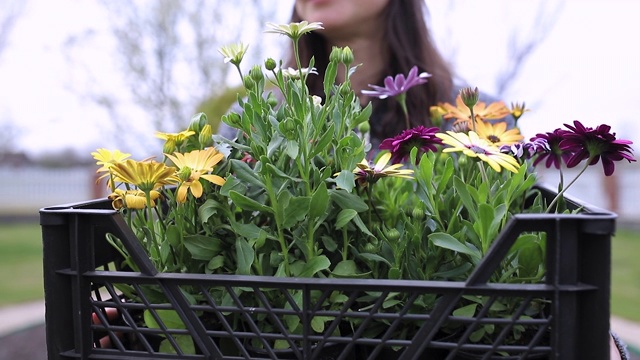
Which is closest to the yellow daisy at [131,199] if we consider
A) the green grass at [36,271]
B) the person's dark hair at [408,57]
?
the person's dark hair at [408,57]

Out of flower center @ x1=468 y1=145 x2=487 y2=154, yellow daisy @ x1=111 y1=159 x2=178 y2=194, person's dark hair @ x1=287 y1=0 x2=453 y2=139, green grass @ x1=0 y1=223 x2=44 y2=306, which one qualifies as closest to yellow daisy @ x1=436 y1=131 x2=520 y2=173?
flower center @ x1=468 y1=145 x2=487 y2=154

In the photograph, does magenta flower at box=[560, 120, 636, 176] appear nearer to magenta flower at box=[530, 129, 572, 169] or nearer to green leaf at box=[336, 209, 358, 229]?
magenta flower at box=[530, 129, 572, 169]

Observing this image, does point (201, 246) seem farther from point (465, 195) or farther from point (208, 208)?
point (465, 195)

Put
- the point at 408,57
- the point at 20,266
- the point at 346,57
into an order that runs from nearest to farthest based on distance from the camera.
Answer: the point at 346,57 → the point at 408,57 → the point at 20,266

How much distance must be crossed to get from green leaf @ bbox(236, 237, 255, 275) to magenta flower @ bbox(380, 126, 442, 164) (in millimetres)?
149

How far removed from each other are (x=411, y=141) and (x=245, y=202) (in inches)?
6.2

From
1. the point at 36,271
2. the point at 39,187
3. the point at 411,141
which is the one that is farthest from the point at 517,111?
the point at 39,187

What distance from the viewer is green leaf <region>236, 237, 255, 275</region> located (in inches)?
16.9

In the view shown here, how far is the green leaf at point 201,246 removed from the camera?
0.45 meters

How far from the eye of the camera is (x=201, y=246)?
46cm

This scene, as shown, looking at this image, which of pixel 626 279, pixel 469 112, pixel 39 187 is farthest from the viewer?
pixel 39 187

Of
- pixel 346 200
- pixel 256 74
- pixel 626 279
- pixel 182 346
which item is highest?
pixel 256 74

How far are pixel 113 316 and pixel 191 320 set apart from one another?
0.19 metres

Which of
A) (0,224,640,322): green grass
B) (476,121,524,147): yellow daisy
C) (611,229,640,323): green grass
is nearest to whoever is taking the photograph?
(476,121,524,147): yellow daisy
